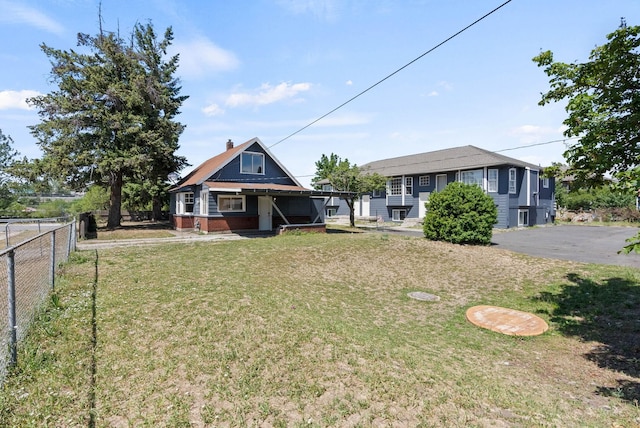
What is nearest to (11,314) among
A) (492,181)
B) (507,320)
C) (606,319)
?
(507,320)

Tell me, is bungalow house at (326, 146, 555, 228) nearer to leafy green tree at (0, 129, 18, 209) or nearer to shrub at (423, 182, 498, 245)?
shrub at (423, 182, 498, 245)

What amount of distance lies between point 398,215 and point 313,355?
98.2ft

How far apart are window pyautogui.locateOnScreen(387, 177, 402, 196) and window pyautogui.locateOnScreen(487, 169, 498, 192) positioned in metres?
8.49

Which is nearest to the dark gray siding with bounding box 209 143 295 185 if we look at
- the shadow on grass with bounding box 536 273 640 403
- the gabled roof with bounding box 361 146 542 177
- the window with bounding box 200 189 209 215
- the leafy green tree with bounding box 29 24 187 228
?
the window with bounding box 200 189 209 215

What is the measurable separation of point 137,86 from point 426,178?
2479 cm

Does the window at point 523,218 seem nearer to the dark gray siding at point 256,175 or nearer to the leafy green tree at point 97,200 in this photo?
the dark gray siding at point 256,175

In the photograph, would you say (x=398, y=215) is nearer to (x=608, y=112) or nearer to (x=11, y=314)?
(x=608, y=112)

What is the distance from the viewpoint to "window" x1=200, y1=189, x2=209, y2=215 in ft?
60.0

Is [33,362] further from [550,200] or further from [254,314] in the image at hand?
[550,200]

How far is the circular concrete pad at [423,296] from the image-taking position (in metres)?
7.46

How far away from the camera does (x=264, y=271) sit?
8.94m

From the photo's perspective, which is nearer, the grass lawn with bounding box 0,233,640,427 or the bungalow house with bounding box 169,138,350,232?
the grass lawn with bounding box 0,233,640,427

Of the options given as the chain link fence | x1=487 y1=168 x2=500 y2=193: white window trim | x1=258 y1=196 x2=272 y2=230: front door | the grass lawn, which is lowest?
the grass lawn

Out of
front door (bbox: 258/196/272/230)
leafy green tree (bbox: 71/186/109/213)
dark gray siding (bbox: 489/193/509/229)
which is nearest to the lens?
front door (bbox: 258/196/272/230)
